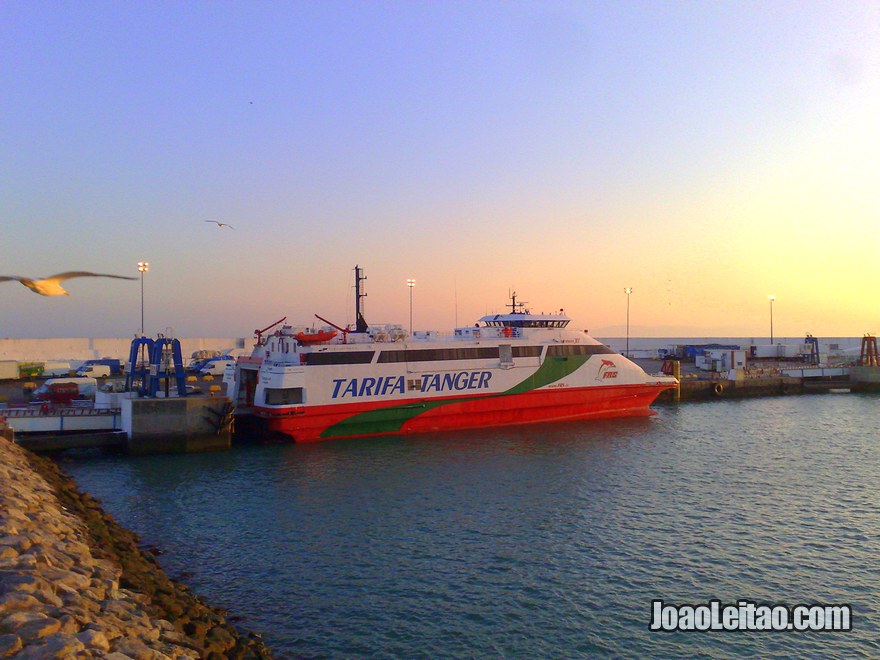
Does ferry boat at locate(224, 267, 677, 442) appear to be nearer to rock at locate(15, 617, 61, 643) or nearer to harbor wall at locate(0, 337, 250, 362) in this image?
rock at locate(15, 617, 61, 643)

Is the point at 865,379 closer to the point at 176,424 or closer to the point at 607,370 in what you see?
the point at 607,370

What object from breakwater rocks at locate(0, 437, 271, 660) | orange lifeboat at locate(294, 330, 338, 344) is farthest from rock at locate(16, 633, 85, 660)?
orange lifeboat at locate(294, 330, 338, 344)

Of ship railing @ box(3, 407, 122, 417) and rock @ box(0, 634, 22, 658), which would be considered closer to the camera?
rock @ box(0, 634, 22, 658)

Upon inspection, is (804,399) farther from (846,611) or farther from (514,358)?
(846,611)

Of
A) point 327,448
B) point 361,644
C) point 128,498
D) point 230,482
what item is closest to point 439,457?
point 327,448

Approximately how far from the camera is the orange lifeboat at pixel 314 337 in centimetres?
2748

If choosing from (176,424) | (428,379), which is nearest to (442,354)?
(428,379)

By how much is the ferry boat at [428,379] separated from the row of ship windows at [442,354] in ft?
0.16

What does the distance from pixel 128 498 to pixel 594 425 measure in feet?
73.6

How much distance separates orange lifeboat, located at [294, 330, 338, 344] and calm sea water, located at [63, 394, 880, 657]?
15.9 ft

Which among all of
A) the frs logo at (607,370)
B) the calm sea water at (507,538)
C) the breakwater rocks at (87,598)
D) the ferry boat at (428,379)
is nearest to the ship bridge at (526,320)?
the ferry boat at (428,379)

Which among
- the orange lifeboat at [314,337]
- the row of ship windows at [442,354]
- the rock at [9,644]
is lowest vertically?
the rock at [9,644]

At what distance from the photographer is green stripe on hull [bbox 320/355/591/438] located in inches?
1092

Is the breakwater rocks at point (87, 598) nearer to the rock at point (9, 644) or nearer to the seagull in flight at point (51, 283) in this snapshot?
the rock at point (9, 644)
